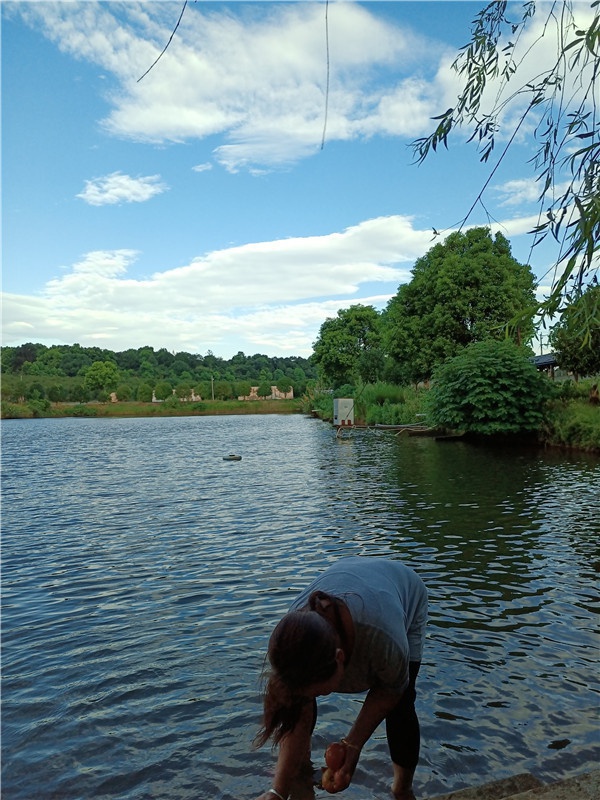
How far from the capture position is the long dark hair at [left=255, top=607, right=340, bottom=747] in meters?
2.07

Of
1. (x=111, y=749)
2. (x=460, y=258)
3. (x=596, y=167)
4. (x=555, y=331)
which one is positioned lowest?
(x=111, y=749)

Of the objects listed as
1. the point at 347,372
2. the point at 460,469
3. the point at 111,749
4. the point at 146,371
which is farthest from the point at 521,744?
the point at 146,371

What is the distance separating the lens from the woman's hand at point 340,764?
2.50 metres

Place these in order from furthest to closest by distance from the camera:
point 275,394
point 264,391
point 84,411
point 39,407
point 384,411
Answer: point 275,394, point 264,391, point 39,407, point 84,411, point 384,411

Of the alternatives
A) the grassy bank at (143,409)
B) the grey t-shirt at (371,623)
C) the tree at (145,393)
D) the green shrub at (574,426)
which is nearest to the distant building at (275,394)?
the grassy bank at (143,409)

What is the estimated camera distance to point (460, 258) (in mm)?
38594

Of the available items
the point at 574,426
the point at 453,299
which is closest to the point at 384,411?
the point at 453,299

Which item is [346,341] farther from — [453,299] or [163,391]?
[163,391]

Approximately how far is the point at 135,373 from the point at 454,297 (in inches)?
4707

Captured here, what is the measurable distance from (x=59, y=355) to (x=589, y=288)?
153928mm

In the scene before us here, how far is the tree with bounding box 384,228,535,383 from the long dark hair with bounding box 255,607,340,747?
35118 mm

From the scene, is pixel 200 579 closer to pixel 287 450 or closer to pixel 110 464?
pixel 110 464

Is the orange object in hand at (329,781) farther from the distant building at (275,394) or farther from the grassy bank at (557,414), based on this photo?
the distant building at (275,394)

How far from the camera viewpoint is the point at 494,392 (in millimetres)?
26375
